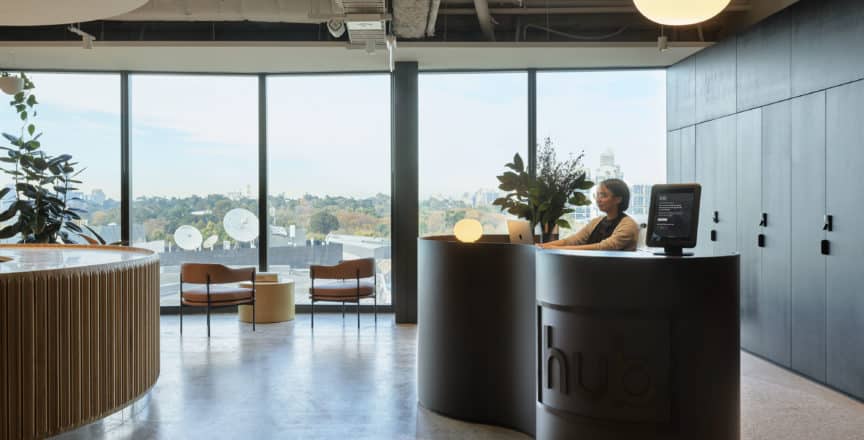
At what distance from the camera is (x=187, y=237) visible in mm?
8477

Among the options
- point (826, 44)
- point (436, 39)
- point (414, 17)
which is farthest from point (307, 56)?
point (826, 44)

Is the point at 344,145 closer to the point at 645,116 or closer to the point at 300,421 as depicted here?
the point at 645,116

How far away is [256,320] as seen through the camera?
7.71 metres

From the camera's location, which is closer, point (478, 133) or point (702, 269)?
point (702, 269)

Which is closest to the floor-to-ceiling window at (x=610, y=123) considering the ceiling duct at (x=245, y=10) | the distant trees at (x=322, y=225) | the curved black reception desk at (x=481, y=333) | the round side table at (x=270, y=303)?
the distant trees at (x=322, y=225)

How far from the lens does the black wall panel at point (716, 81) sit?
6.46m

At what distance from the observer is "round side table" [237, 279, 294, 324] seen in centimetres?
769

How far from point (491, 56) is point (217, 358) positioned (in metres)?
4.49

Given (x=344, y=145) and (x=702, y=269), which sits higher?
(x=344, y=145)

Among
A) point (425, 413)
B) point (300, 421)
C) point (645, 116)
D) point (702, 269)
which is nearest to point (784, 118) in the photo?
point (645, 116)

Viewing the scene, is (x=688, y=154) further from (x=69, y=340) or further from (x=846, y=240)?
(x=69, y=340)

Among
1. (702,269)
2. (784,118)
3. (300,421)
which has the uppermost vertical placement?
(784,118)

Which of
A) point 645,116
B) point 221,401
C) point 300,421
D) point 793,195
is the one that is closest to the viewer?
point 300,421

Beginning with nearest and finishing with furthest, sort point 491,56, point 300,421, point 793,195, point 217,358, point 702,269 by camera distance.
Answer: point 702,269, point 300,421, point 793,195, point 217,358, point 491,56
